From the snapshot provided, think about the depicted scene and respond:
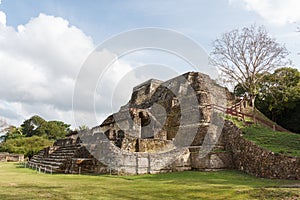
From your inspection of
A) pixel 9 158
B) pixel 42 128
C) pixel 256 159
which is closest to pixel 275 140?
pixel 256 159

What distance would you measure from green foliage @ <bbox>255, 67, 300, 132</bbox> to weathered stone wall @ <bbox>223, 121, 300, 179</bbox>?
13517 mm

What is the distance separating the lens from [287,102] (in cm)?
2691

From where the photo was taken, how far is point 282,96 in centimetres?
2708

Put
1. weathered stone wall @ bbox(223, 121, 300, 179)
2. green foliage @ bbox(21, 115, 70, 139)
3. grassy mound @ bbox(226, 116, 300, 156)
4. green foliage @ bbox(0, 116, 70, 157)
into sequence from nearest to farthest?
weathered stone wall @ bbox(223, 121, 300, 179) → grassy mound @ bbox(226, 116, 300, 156) → green foliage @ bbox(0, 116, 70, 157) → green foliage @ bbox(21, 115, 70, 139)

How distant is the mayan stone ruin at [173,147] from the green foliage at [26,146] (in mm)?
14995

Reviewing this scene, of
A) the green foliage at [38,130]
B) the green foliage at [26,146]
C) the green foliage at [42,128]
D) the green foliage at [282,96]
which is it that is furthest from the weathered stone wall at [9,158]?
the green foliage at [282,96]

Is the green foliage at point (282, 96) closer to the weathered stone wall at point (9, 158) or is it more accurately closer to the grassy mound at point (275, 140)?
the grassy mound at point (275, 140)

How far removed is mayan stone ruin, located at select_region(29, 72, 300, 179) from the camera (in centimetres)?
1306

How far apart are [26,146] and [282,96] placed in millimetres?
30552

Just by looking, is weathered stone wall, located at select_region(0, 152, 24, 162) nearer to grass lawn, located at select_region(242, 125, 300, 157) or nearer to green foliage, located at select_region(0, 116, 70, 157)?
green foliage, located at select_region(0, 116, 70, 157)

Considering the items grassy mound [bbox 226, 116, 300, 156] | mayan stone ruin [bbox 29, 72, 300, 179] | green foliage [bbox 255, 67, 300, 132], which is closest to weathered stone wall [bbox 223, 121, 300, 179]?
mayan stone ruin [bbox 29, 72, 300, 179]

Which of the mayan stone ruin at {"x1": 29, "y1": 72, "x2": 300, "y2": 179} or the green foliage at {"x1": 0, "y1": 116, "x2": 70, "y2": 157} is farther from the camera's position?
the green foliage at {"x1": 0, "y1": 116, "x2": 70, "y2": 157}

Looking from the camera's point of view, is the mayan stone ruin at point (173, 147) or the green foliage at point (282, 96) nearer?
the mayan stone ruin at point (173, 147)

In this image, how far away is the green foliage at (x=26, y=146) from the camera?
115ft
